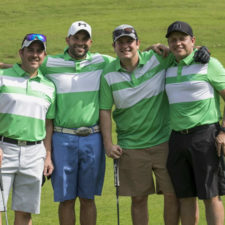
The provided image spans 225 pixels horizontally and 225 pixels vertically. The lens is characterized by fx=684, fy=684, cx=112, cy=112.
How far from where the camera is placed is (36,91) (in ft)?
20.1

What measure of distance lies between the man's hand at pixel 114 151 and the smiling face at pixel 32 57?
3.27ft

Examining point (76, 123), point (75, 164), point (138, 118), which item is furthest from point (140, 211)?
point (76, 123)

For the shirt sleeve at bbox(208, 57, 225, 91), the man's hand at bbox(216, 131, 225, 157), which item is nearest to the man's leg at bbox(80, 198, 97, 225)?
the man's hand at bbox(216, 131, 225, 157)

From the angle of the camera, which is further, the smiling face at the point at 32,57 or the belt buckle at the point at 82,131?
the belt buckle at the point at 82,131

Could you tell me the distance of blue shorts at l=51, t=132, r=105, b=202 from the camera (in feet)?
21.1

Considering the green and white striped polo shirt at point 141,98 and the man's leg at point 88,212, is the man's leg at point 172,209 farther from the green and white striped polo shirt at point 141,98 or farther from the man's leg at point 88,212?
the man's leg at point 88,212

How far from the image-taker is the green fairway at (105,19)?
18906 millimetres

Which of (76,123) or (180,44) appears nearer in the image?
(180,44)

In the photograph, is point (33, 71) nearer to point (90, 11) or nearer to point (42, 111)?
point (42, 111)

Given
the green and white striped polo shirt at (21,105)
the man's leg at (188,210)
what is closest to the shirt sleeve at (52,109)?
the green and white striped polo shirt at (21,105)

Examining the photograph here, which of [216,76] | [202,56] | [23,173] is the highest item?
[202,56]

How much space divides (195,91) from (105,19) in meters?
15.4

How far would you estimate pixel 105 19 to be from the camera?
21.2m

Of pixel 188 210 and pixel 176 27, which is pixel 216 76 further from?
pixel 188 210
